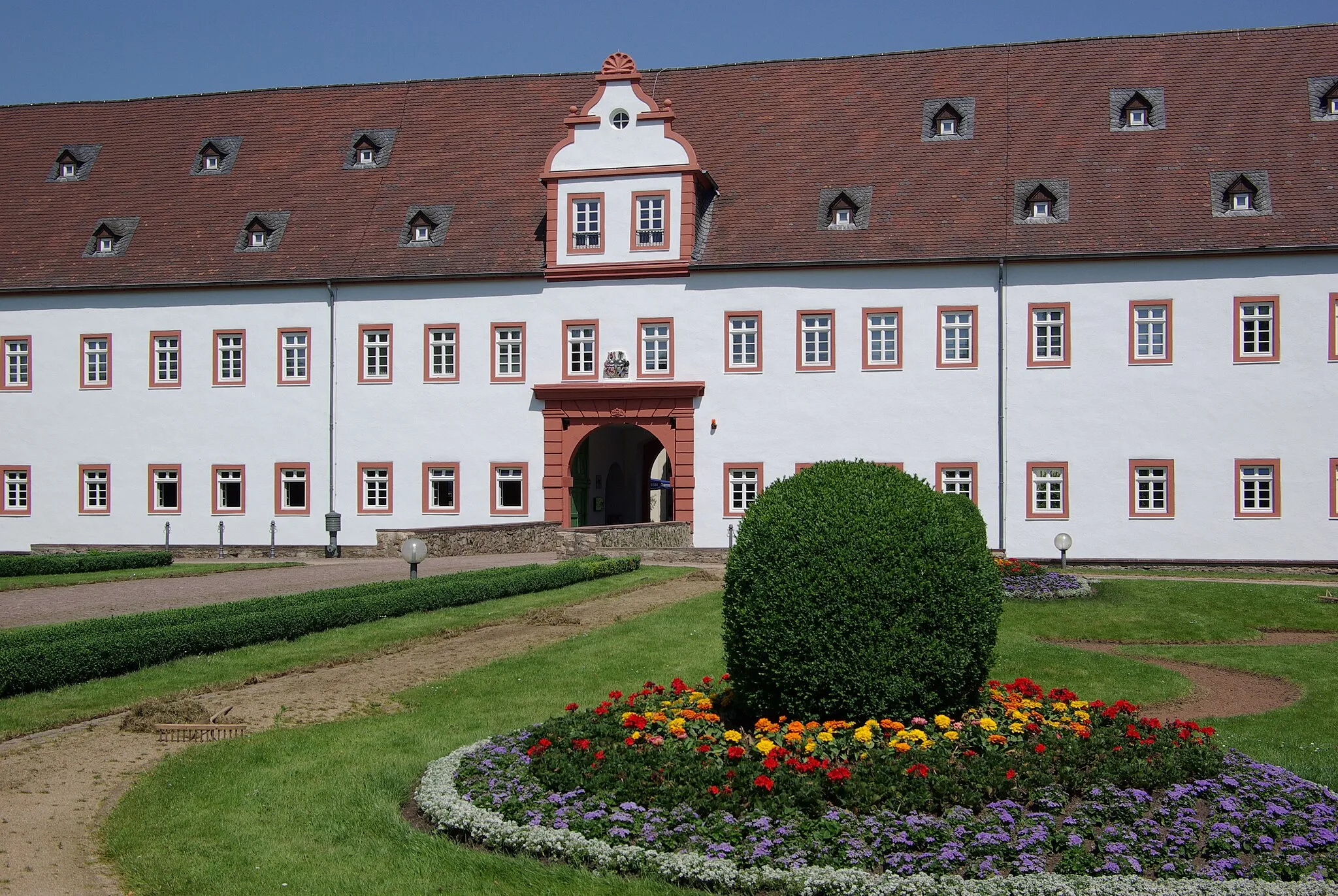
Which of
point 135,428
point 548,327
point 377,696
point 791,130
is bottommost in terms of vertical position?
point 377,696

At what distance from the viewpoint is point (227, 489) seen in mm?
37594

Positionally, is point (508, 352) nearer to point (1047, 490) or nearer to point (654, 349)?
point (654, 349)

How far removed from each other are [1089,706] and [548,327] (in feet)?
87.5

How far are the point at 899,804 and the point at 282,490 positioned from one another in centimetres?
3118

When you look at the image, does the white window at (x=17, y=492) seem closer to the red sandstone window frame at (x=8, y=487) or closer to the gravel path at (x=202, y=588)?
the red sandstone window frame at (x=8, y=487)

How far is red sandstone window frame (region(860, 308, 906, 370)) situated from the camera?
33.9 metres

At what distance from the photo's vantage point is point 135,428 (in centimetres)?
3803

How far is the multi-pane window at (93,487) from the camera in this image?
38.2m

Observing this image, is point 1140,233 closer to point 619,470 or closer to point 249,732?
point 619,470

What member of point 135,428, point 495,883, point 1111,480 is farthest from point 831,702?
point 135,428

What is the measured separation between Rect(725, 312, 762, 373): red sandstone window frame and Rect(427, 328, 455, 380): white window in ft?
24.4

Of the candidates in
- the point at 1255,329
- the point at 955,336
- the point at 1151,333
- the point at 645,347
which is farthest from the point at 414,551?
the point at 1255,329

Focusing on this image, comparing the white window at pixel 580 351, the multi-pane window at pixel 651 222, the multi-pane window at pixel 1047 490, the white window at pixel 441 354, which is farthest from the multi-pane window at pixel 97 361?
the multi-pane window at pixel 1047 490

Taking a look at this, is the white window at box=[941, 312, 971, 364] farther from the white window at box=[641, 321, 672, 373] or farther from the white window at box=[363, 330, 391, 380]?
the white window at box=[363, 330, 391, 380]
